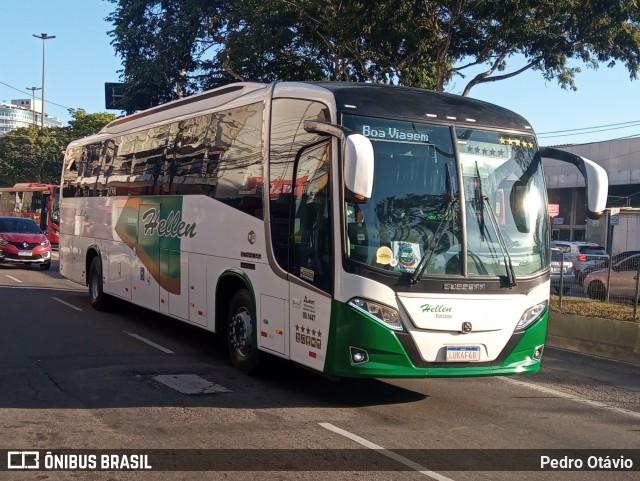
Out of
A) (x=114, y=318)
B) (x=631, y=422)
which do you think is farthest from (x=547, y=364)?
(x=114, y=318)

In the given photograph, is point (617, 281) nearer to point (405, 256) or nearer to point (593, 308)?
point (593, 308)

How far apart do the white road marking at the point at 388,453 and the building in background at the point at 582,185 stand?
1334 inches

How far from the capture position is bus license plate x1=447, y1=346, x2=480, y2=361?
25.7 ft

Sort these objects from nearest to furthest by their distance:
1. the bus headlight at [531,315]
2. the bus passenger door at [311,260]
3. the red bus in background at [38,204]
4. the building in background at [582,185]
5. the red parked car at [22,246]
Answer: the bus passenger door at [311,260] → the bus headlight at [531,315] → the red parked car at [22,246] → the red bus in background at [38,204] → the building in background at [582,185]

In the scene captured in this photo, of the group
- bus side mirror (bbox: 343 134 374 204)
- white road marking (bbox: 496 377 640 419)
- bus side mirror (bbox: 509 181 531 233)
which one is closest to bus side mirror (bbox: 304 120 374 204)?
bus side mirror (bbox: 343 134 374 204)

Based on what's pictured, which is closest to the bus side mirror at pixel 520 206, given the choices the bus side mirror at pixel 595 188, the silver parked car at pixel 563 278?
the bus side mirror at pixel 595 188

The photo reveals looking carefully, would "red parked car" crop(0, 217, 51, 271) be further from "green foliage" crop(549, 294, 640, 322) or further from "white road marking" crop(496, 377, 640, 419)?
"white road marking" crop(496, 377, 640, 419)

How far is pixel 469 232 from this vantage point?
26.0 ft

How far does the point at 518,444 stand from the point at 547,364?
5.08 m

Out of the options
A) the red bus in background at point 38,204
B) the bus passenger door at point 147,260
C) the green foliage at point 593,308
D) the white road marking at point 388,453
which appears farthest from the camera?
the red bus in background at point 38,204

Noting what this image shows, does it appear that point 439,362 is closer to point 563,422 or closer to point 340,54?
point 563,422

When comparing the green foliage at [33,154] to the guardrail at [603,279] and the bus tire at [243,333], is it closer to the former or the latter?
the guardrail at [603,279]

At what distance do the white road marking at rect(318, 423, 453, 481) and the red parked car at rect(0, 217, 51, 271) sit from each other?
789 inches

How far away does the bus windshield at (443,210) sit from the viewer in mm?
7723
